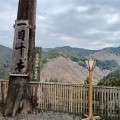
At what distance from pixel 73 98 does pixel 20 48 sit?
7.27ft

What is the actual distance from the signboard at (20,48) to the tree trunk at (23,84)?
0.64 feet

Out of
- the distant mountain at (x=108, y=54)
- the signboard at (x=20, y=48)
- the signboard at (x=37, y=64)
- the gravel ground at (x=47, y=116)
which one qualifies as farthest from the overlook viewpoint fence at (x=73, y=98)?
the distant mountain at (x=108, y=54)

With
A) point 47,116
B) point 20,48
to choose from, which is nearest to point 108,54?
point 20,48

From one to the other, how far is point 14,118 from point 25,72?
4.62ft

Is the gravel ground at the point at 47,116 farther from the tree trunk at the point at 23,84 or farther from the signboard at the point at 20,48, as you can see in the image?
the signboard at the point at 20,48

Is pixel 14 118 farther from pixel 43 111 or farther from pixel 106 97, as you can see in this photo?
pixel 106 97

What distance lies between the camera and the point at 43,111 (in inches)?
327

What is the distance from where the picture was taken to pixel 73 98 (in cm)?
813

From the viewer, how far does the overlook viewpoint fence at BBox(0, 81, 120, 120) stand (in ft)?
24.8

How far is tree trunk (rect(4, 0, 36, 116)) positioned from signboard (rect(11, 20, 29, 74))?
7.6 inches

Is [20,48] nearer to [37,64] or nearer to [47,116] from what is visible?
[37,64]

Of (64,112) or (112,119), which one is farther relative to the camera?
(64,112)

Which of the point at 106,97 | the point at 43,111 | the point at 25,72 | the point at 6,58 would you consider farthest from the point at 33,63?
the point at 6,58

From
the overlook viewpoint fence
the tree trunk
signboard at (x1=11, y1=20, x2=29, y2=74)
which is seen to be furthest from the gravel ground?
signboard at (x1=11, y1=20, x2=29, y2=74)
